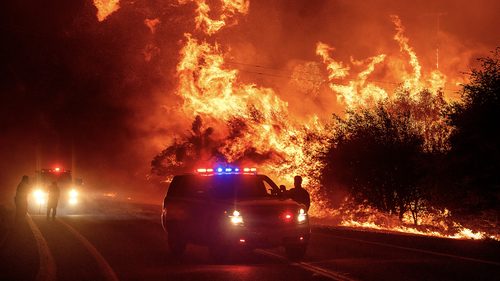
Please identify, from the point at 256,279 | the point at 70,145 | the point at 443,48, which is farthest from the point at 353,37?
the point at 256,279

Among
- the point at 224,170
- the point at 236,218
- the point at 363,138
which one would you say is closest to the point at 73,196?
the point at 363,138

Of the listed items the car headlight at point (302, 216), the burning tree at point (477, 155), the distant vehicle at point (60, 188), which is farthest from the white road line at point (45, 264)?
the distant vehicle at point (60, 188)

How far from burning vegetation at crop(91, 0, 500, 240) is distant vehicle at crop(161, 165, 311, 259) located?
8.54 m

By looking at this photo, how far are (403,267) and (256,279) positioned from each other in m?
2.76

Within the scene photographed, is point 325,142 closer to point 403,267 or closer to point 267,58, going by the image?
point 403,267

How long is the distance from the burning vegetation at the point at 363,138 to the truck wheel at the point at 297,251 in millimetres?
8410

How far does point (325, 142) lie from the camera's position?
25188 mm

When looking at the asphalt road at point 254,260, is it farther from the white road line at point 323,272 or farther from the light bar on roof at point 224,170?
the light bar on roof at point 224,170

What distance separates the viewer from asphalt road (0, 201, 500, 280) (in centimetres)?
871

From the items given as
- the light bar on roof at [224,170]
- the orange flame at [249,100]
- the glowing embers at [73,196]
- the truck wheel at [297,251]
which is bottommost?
the truck wheel at [297,251]

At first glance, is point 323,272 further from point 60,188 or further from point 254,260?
point 60,188

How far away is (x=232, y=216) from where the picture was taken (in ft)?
33.5

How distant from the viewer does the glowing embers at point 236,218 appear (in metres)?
10.1

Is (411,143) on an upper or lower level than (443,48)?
lower
